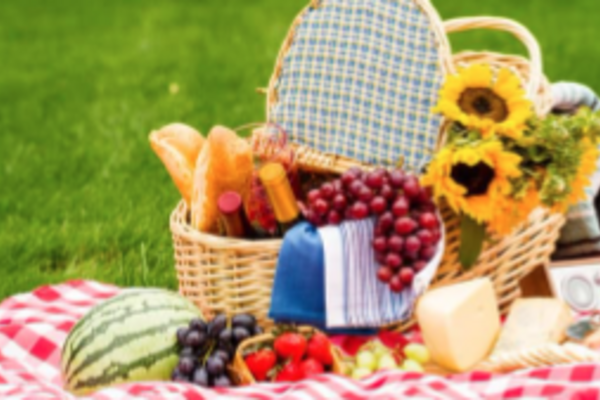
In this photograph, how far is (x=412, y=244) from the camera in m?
2.65

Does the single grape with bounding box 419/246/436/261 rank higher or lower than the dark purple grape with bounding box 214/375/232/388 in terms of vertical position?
higher

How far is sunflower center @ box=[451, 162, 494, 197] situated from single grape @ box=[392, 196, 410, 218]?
0.47 feet

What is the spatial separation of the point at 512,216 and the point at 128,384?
3.49 ft

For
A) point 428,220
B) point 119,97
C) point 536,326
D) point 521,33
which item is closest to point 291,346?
point 428,220

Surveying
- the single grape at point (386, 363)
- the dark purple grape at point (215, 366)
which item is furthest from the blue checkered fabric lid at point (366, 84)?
the dark purple grape at point (215, 366)

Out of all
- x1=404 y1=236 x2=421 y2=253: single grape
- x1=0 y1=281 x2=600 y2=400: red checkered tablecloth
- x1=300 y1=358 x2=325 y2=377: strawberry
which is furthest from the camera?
x1=404 y1=236 x2=421 y2=253: single grape

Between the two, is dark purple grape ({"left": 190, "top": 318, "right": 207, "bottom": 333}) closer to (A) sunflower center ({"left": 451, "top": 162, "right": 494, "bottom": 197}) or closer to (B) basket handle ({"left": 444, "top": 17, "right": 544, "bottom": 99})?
(A) sunflower center ({"left": 451, "top": 162, "right": 494, "bottom": 197})

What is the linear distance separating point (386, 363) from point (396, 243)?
311 millimetres

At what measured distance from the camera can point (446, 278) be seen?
283 centimetres

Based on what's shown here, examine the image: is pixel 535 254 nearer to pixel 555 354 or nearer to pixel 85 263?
pixel 555 354

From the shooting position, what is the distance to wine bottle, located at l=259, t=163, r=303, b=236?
8.95ft

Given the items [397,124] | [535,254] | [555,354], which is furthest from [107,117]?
[555,354]

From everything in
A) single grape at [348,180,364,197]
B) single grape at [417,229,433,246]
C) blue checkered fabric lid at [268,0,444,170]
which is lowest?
single grape at [417,229,433,246]

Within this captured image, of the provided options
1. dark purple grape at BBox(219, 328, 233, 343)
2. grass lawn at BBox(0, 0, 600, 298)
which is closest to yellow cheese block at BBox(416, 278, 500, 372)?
dark purple grape at BBox(219, 328, 233, 343)
